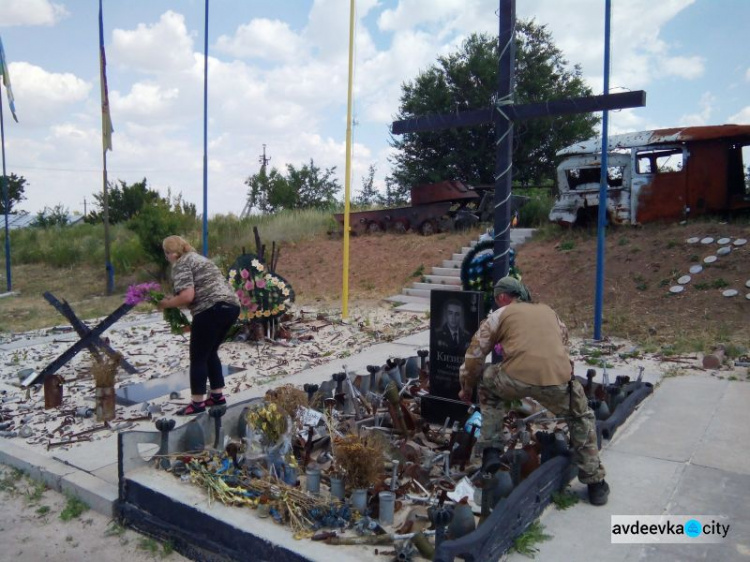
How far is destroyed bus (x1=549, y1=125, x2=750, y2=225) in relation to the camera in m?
13.7

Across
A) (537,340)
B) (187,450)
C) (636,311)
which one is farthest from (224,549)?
(636,311)

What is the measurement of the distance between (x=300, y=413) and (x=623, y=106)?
3.47m

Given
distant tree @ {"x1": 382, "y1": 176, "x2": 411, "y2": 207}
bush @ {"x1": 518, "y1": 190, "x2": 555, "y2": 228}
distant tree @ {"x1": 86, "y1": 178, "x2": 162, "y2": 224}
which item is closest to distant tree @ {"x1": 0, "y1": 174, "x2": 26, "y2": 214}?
distant tree @ {"x1": 86, "y1": 178, "x2": 162, "y2": 224}

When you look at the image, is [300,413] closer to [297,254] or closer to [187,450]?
[187,450]

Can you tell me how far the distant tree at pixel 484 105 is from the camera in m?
30.3

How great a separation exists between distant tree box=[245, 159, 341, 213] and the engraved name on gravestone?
32.5 m

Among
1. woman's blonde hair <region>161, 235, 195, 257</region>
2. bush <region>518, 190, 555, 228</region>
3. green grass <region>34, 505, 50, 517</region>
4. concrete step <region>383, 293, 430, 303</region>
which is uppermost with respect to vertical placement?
bush <region>518, 190, 555, 228</region>

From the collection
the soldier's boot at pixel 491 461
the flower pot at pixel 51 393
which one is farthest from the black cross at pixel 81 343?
the soldier's boot at pixel 491 461

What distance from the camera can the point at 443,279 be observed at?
15.1 m

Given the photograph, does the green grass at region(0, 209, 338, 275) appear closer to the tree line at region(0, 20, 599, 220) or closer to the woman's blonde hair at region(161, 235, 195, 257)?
the tree line at region(0, 20, 599, 220)

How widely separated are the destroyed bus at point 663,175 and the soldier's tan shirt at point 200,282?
1146 centimetres

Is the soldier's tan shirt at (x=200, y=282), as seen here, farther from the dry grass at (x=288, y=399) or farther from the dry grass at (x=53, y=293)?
the dry grass at (x=53, y=293)

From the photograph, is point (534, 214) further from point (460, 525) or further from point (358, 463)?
point (460, 525)

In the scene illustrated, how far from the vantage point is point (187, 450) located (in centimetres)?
456
